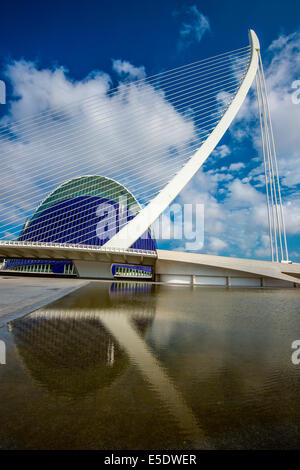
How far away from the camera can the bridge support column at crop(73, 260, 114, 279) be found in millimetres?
26922

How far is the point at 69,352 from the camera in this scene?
2.86 m

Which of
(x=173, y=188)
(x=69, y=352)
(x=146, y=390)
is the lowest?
(x=146, y=390)

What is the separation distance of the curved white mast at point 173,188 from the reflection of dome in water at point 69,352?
16.5 meters

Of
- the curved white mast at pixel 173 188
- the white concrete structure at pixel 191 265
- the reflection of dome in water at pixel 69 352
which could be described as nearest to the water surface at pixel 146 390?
the reflection of dome in water at pixel 69 352

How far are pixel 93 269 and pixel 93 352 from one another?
985 inches

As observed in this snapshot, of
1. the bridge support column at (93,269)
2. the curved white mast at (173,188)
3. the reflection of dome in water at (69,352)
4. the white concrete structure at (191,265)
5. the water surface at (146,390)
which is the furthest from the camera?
the bridge support column at (93,269)

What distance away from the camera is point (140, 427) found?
1477mm

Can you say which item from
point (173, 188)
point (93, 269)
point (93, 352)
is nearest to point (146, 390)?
point (93, 352)

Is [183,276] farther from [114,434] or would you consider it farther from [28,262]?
[28,262]

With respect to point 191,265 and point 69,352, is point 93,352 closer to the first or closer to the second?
point 69,352

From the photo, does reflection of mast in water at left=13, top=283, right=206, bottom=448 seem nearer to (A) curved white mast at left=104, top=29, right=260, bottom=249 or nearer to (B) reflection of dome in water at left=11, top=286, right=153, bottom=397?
(B) reflection of dome in water at left=11, top=286, right=153, bottom=397

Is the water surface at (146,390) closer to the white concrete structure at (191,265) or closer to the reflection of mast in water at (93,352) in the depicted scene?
the reflection of mast in water at (93,352)

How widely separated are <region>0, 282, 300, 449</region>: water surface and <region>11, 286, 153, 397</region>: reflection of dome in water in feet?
0.04

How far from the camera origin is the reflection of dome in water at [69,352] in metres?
2.10
